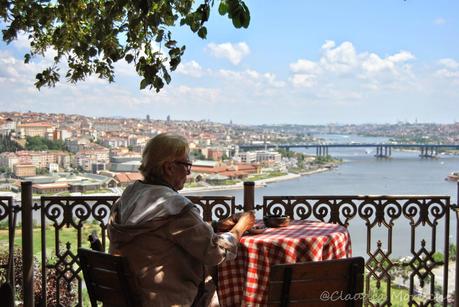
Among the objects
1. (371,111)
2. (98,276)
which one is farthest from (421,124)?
(98,276)

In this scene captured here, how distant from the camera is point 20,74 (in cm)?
899

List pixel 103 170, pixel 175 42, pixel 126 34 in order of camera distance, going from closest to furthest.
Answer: pixel 175 42 → pixel 126 34 → pixel 103 170

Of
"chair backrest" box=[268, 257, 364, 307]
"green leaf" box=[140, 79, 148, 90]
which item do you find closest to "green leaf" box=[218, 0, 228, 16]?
"chair backrest" box=[268, 257, 364, 307]

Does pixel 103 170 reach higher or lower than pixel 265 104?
lower

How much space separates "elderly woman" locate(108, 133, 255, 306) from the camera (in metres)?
1.95

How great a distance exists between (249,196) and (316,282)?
5.18 ft

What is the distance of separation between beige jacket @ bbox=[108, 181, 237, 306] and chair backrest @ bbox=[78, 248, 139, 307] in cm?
6

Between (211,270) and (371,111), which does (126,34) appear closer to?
(211,270)

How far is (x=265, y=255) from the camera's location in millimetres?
2404

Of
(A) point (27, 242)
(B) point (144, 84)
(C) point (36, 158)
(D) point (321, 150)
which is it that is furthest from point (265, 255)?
(D) point (321, 150)

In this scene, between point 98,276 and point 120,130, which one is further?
point 120,130

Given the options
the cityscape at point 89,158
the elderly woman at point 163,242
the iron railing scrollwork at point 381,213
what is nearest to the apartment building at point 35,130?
the cityscape at point 89,158

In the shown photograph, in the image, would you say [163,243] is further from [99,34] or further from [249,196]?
[99,34]

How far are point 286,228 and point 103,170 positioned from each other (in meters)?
4.26
